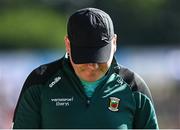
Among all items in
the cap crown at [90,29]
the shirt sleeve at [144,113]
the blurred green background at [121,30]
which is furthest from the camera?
the blurred green background at [121,30]

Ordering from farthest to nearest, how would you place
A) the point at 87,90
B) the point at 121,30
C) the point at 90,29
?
the point at 121,30 → the point at 87,90 → the point at 90,29

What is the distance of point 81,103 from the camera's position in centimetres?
473

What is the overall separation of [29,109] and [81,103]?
0.91ft

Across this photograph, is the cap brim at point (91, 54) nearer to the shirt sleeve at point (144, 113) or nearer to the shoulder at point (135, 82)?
the shoulder at point (135, 82)

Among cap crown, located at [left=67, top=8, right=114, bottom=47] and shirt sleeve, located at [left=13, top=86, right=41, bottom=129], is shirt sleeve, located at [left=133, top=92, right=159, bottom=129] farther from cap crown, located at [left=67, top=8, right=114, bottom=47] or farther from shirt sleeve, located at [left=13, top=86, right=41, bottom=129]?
shirt sleeve, located at [left=13, top=86, right=41, bottom=129]

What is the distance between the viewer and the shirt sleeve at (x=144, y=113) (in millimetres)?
4777

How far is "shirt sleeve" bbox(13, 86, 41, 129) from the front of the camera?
4754 mm

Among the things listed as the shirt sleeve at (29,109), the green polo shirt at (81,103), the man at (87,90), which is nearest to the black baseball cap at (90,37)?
the man at (87,90)

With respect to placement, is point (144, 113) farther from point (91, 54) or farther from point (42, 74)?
point (42, 74)

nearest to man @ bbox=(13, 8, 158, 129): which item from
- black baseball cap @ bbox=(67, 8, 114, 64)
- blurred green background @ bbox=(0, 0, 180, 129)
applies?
black baseball cap @ bbox=(67, 8, 114, 64)

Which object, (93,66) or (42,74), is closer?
(93,66)

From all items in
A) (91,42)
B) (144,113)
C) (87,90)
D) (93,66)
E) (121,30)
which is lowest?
(121,30)

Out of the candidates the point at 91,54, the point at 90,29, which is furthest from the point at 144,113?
the point at 90,29

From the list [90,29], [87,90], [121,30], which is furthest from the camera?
[121,30]
